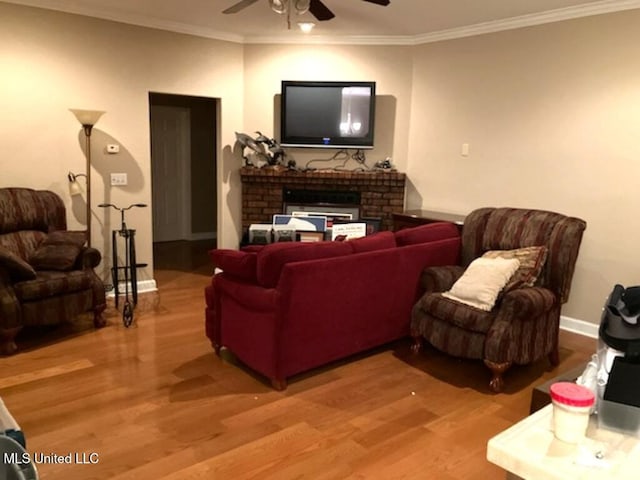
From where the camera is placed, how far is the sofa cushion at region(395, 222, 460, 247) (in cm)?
373

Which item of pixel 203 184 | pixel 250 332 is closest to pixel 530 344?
pixel 250 332

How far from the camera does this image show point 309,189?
5.71 m

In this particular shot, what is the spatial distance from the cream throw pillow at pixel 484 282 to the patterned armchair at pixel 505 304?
2.2 inches

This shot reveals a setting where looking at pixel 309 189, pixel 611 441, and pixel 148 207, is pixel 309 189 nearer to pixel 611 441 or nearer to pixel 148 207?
pixel 148 207

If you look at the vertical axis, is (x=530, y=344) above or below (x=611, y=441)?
below

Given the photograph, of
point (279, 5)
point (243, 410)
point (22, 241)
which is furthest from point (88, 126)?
point (243, 410)

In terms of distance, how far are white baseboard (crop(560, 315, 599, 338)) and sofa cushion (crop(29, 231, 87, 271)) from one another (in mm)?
4166

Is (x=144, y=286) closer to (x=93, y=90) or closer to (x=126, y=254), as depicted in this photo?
(x=126, y=254)

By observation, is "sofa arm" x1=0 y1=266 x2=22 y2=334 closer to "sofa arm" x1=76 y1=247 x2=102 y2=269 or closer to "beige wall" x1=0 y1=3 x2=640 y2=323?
"sofa arm" x1=76 y1=247 x2=102 y2=269

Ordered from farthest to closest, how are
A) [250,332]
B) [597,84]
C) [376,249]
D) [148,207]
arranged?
[148,207]
[597,84]
[376,249]
[250,332]

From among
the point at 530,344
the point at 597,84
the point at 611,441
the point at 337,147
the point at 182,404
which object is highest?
the point at 597,84

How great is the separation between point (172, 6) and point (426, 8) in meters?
2.22

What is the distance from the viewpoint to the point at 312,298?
3.11 meters

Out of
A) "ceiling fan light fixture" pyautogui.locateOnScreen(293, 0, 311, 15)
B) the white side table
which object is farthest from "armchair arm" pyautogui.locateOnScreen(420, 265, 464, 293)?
the white side table
